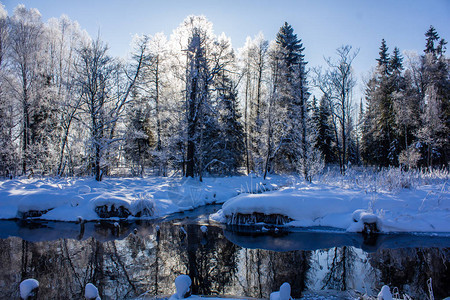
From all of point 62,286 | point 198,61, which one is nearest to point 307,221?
point 62,286

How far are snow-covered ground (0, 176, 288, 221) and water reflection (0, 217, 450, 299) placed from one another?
4.89ft

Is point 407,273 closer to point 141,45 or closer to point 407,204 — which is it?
point 407,204

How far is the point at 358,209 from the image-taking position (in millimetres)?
8922

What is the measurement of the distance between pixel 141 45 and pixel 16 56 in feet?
29.5

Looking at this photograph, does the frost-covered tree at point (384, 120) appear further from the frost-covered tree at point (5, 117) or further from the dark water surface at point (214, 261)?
the frost-covered tree at point (5, 117)

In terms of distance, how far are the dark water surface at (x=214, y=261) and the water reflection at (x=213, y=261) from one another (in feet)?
0.06

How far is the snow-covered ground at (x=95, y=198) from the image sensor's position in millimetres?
10297

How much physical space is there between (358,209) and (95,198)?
979 centimetres

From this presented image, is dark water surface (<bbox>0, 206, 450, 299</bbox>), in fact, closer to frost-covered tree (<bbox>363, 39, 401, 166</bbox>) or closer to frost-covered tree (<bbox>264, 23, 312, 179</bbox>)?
frost-covered tree (<bbox>264, 23, 312, 179</bbox>)

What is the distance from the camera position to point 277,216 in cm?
940

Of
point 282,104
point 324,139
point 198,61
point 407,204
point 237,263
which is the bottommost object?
point 237,263

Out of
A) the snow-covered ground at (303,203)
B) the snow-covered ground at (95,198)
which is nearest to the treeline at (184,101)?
the snow-covered ground at (95,198)

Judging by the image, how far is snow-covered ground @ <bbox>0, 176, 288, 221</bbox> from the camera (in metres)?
10.3

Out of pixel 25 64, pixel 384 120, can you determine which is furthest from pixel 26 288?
pixel 384 120
